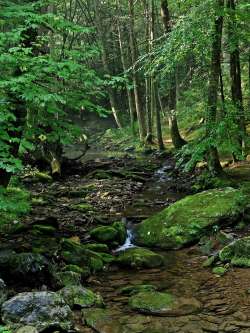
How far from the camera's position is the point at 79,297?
6965mm

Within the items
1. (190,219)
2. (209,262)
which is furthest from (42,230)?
(209,262)

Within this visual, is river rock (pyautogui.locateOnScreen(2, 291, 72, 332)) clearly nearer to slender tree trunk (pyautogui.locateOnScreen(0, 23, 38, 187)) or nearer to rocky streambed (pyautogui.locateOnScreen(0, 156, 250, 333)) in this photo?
rocky streambed (pyautogui.locateOnScreen(0, 156, 250, 333))

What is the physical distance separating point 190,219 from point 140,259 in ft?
7.25

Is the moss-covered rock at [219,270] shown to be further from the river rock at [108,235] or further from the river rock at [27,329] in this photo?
the river rock at [27,329]

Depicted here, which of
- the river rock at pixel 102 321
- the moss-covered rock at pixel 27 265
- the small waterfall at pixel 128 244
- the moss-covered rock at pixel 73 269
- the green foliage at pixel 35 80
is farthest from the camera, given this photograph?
the small waterfall at pixel 128 244

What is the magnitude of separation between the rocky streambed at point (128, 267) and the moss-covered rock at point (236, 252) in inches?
0.7

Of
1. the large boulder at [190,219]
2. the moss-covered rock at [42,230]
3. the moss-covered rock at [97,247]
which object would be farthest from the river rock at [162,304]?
the moss-covered rock at [42,230]

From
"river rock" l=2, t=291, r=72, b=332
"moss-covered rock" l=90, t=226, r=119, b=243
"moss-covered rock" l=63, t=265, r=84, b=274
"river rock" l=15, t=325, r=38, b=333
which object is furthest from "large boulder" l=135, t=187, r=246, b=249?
"river rock" l=15, t=325, r=38, b=333

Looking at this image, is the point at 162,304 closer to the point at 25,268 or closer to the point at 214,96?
the point at 25,268

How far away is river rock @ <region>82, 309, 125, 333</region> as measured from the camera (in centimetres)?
612

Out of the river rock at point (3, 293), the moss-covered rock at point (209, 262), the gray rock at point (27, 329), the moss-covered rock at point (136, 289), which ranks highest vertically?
the gray rock at point (27, 329)

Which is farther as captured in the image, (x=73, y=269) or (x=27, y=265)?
(x=73, y=269)

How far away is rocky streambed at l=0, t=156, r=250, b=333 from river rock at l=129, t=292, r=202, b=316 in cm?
1

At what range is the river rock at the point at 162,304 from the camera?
6.64 meters
